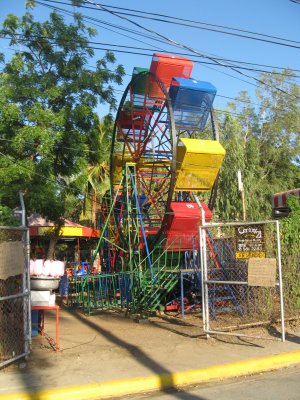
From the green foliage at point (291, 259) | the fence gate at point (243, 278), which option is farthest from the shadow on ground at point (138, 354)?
the green foliage at point (291, 259)

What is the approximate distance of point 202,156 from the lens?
13172mm

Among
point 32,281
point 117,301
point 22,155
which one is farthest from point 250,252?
point 22,155

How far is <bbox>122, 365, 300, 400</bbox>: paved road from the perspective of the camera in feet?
18.8

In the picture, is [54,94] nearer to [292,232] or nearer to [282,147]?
[292,232]

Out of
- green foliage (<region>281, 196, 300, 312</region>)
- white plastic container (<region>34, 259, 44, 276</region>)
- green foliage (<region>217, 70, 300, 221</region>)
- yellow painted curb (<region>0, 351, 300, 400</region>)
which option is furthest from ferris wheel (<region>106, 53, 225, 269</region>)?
green foliage (<region>217, 70, 300, 221</region>)

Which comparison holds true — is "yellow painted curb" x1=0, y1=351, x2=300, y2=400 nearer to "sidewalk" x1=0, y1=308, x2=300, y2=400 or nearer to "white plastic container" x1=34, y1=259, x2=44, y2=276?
"sidewalk" x1=0, y1=308, x2=300, y2=400

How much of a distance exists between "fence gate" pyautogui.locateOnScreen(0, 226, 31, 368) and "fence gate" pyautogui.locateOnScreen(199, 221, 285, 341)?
3.26 meters

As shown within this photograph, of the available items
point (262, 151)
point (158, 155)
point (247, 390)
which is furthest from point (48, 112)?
point (262, 151)

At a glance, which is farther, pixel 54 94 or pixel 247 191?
pixel 247 191

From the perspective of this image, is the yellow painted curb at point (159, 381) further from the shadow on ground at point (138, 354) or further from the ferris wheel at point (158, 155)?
the ferris wheel at point (158, 155)

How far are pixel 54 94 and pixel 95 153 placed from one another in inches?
90.1

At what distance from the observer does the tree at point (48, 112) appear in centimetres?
1205

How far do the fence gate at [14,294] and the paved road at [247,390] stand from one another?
2.33 m

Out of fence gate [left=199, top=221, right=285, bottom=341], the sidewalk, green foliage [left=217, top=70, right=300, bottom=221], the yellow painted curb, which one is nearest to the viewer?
the yellow painted curb
